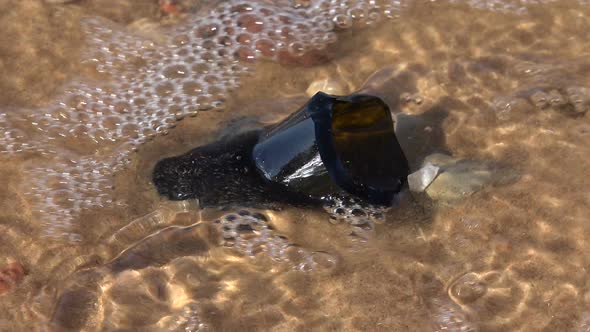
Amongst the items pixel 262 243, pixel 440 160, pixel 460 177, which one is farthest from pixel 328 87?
pixel 262 243

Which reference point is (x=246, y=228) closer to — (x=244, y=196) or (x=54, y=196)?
(x=244, y=196)

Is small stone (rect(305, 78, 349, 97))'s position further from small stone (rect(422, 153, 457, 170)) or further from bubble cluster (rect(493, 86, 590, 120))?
bubble cluster (rect(493, 86, 590, 120))

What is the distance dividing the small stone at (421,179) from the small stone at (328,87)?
27.4 inches

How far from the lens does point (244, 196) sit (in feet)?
9.59

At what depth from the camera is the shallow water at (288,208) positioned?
269 cm

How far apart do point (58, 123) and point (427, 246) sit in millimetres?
1977

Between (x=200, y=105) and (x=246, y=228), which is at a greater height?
(x=200, y=105)

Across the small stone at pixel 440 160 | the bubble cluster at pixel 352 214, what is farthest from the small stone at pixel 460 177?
the bubble cluster at pixel 352 214

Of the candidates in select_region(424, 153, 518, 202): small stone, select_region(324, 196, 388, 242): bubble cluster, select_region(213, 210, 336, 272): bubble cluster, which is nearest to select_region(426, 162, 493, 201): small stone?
select_region(424, 153, 518, 202): small stone

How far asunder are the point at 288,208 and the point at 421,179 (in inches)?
24.7

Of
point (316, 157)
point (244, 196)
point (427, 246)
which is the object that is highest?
point (316, 157)

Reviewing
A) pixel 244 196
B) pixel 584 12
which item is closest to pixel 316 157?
pixel 244 196

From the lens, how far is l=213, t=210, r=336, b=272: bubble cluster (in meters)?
2.82

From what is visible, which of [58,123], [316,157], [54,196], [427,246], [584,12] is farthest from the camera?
[584,12]
